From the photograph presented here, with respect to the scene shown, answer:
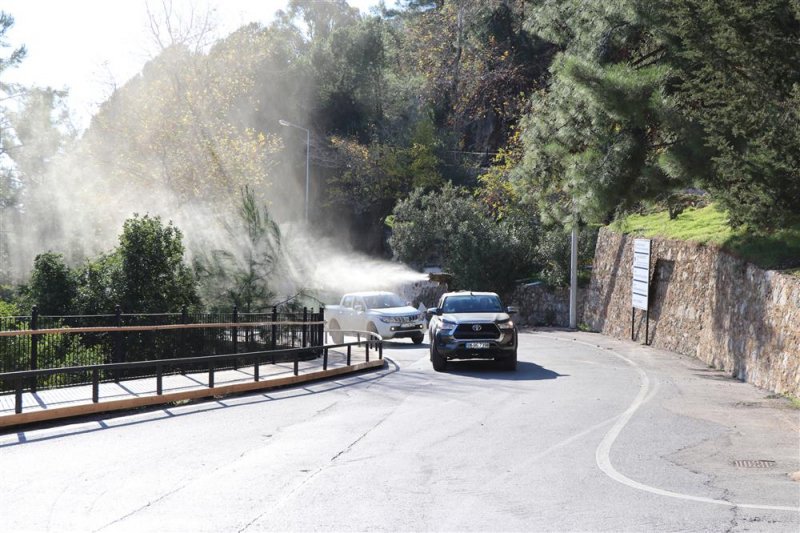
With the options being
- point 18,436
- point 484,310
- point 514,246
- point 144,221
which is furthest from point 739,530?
point 514,246

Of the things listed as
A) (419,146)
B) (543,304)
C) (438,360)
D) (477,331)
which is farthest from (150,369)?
(419,146)

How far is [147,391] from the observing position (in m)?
14.7

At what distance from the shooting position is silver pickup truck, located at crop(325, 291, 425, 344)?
29750 mm

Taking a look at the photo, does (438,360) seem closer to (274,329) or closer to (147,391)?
(274,329)

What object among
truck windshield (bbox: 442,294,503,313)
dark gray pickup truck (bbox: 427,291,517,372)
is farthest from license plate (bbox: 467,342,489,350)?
truck windshield (bbox: 442,294,503,313)

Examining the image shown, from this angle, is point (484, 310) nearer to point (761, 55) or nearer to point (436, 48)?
point (761, 55)

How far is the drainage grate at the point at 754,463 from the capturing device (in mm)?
9789

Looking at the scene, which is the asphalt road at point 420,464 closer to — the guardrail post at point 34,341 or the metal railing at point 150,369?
the metal railing at point 150,369

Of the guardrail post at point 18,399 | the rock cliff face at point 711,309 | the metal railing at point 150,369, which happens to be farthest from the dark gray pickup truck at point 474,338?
the guardrail post at point 18,399

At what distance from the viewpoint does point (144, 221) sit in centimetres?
2605

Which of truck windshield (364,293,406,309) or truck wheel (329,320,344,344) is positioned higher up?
truck windshield (364,293,406,309)

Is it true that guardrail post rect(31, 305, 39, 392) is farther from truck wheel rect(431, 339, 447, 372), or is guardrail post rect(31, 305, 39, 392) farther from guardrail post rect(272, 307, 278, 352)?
truck wheel rect(431, 339, 447, 372)

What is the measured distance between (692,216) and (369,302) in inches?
468

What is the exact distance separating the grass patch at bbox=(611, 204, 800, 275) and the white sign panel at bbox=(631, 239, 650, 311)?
2.79ft
